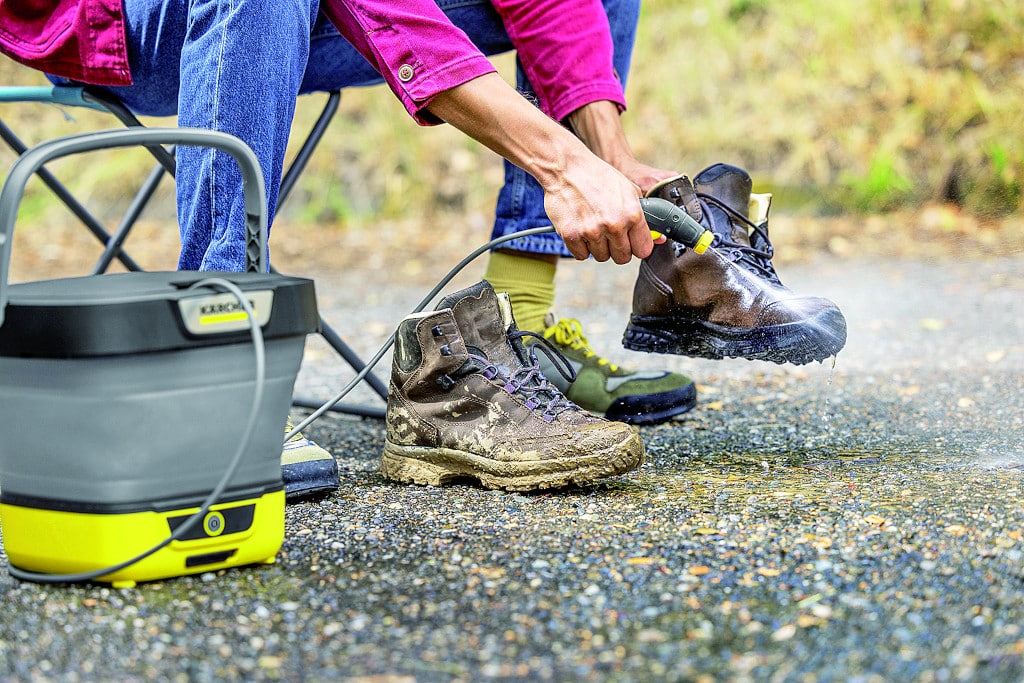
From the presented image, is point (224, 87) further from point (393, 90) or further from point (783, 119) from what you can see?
point (783, 119)

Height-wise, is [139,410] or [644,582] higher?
[139,410]

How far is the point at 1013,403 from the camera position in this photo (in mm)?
1824

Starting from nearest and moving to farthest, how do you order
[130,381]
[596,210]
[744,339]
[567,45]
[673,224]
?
[130,381], [596,210], [673,224], [744,339], [567,45]

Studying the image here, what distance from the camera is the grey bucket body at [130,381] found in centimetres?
96

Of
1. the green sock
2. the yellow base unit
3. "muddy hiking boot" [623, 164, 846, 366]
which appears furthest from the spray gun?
the yellow base unit

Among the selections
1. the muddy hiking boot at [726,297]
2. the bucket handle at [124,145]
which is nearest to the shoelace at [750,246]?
the muddy hiking boot at [726,297]

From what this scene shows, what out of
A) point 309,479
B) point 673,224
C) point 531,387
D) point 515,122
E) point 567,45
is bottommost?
point 309,479

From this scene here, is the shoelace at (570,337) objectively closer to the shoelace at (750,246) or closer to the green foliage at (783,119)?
the shoelace at (750,246)

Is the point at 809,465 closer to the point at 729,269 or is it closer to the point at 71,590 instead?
the point at 729,269

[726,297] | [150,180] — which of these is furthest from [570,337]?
[150,180]

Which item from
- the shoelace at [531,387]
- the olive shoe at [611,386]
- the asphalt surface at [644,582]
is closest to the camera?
the asphalt surface at [644,582]

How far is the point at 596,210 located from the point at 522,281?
47 cm

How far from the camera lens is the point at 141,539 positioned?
1.04m

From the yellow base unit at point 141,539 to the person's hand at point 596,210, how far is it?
0.50 m
